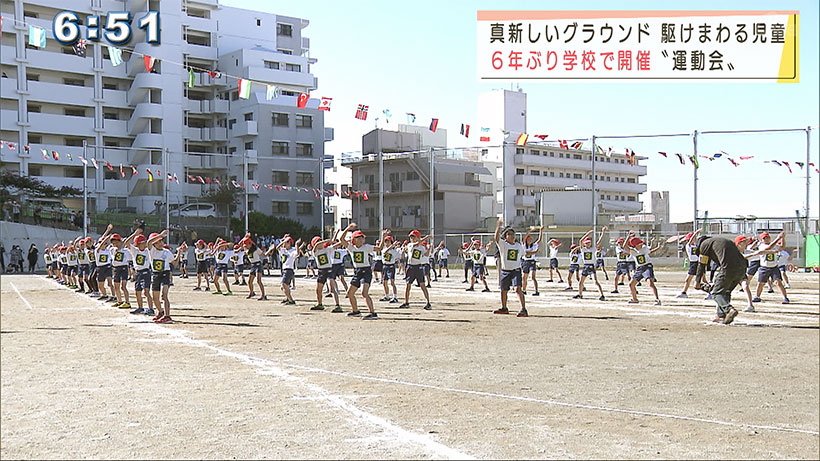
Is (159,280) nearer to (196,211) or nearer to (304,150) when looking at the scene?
(196,211)

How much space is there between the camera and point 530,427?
20.2ft

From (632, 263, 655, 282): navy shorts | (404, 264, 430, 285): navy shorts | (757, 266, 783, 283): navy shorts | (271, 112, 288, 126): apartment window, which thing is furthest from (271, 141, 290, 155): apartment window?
(757, 266, 783, 283): navy shorts

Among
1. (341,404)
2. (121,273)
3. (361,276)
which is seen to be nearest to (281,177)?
(121,273)

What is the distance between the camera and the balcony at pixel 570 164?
65.3m

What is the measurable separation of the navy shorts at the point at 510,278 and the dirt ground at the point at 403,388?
1.43m

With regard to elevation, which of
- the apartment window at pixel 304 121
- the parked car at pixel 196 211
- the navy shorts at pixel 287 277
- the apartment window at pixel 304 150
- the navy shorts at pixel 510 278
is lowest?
the navy shorts at pixel 287 277

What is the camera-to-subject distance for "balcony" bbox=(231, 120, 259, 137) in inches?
2237

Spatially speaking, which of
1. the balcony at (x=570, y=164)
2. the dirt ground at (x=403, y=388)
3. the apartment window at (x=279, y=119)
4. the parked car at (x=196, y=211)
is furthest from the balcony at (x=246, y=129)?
the dirt ground at (x=403, y=388)

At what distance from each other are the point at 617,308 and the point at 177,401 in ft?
43.6

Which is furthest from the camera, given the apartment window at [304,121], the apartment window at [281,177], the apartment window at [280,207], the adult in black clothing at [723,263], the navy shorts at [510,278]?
the apartment window at [304,121]

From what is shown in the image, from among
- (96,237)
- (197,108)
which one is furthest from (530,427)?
(197,108)

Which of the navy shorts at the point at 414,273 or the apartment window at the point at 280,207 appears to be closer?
the navy shorts at the point at 414,273

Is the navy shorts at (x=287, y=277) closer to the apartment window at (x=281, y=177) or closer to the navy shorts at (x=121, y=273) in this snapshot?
the navy shorts at (x=121, y=273)

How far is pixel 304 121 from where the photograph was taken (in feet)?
195
